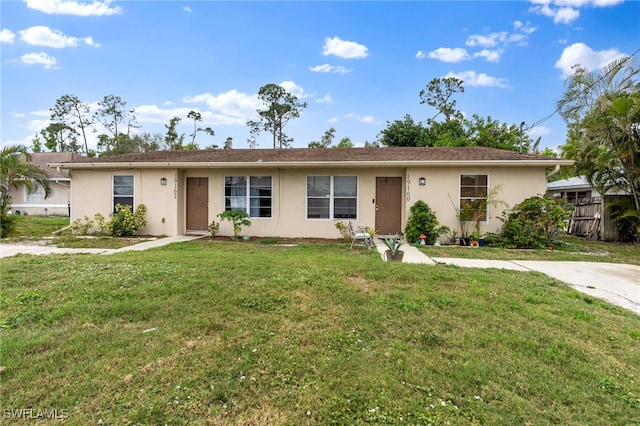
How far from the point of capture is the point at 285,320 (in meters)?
3.36

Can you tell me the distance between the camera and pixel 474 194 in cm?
976

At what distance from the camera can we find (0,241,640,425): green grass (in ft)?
6.75

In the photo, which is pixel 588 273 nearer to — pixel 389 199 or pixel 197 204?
pixel 389 199

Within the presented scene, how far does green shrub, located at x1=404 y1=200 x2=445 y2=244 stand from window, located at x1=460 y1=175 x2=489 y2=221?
1069 millimetres

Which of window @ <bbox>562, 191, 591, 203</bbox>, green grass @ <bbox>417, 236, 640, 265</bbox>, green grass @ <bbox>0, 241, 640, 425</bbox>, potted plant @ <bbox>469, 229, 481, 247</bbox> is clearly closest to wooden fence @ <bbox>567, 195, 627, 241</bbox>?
window @ <bbox>562, 191, 591, 203</bbox>

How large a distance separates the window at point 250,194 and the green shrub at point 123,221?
2824 mm

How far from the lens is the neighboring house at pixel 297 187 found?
968 cm

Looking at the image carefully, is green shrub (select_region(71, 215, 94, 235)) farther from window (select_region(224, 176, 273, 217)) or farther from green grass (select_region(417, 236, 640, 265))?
green grass (select_region(417, 236, 640, 265))

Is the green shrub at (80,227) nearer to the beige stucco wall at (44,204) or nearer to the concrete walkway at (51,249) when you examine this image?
the concrete walkway at (51,249)

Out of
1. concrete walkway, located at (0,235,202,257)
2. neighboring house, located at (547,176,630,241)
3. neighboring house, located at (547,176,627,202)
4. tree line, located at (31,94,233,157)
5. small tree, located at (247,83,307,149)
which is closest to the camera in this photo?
concrete walkway, located at (0,235,202,257)

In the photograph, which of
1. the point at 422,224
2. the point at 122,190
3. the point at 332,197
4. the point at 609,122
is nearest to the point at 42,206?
the point at 122,190

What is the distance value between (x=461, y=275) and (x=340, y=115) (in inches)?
814

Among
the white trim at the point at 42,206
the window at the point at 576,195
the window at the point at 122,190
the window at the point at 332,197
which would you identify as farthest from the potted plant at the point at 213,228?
the window at the point at 576,195

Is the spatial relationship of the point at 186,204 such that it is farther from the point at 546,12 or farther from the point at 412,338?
the point at 546,12
